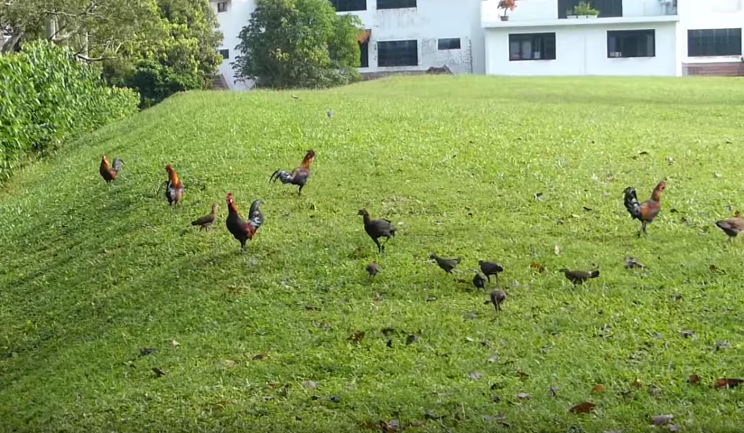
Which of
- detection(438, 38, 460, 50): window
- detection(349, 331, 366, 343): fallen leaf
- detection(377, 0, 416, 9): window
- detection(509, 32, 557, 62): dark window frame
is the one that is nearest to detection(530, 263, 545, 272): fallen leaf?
detection(349, 331, 366, 343): fallen leaf

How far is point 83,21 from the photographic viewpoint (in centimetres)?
2688

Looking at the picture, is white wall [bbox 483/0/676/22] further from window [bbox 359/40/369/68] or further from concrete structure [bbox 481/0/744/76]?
window [bbox 359/40/369/68]

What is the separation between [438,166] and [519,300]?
4263 millimetres

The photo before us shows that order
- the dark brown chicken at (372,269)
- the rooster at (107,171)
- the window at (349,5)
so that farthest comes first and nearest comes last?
the window at (349,5) < the rooster at (107,171) < the dark brown chicken at (372,269)

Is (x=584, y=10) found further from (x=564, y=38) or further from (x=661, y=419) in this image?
(x=661, y=419)

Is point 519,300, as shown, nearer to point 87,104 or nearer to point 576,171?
point 576,171

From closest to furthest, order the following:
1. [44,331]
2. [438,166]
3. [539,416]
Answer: [539,416], [44,331], [438,166]

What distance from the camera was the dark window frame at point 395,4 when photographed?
39.3 metres

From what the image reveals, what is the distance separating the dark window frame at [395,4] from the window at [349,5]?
65 centimetres

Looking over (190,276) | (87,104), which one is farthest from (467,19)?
(190,276)

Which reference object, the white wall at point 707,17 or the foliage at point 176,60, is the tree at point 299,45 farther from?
the white wall at point 707,17

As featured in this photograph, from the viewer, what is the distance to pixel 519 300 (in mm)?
7137

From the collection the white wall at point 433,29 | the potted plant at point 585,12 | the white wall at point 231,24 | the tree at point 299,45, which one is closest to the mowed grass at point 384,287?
the tree at point 299,45

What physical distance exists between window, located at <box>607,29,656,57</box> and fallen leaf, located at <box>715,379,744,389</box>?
33.1 m
